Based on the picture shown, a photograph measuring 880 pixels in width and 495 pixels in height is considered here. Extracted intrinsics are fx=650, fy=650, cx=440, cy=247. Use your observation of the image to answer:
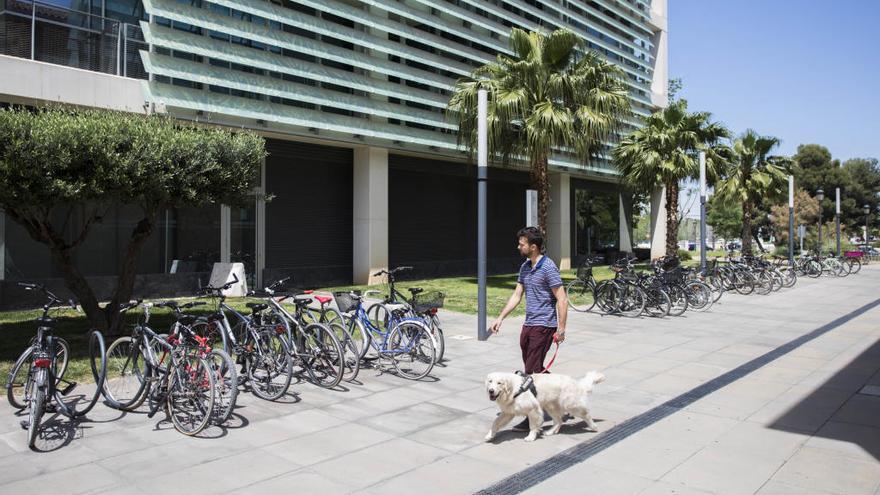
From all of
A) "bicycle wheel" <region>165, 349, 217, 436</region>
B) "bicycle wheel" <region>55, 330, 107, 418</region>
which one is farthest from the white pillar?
"bicycle wheel" <region>165, 349, 217, 436</region>

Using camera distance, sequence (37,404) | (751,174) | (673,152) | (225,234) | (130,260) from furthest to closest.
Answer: (751,174)
(673,152)
(225,234)
(130,260)
(37,404)

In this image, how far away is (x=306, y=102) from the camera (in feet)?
56.2

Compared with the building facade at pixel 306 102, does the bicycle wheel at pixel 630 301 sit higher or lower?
lower

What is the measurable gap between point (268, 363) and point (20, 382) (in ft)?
8.82

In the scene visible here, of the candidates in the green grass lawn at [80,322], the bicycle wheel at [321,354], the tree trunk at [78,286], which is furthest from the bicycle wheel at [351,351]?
the tree trunk at [78,286]

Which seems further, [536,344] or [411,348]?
[411,348]

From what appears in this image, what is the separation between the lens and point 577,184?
101 ft

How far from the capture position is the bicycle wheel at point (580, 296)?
14.8 metres

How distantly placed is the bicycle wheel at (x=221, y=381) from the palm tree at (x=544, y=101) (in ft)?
41.5

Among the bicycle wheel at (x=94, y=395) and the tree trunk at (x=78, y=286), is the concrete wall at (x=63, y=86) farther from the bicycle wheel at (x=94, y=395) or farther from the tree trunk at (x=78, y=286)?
the bicycle wheel at (x=94, y=395)

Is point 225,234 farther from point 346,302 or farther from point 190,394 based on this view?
point 190,394

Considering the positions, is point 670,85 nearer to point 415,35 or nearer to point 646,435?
point 415,35

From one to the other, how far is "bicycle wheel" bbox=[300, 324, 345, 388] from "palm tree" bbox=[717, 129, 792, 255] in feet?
75.7

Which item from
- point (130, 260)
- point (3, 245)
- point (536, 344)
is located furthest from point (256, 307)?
point (3, 245)
